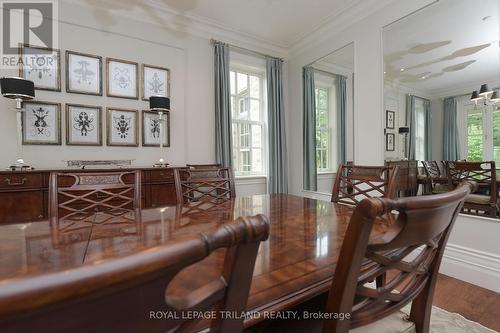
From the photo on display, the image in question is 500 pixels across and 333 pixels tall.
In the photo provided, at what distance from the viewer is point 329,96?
382 centimetres

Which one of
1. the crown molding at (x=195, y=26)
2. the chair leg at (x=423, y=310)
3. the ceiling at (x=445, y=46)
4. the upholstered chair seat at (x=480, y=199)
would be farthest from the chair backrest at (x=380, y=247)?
the crown molding at (x=195, y=26)

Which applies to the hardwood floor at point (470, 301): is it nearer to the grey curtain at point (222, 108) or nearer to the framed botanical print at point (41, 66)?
the grey curtain at point (222, 108)

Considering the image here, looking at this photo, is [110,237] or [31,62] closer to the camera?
[110,237]

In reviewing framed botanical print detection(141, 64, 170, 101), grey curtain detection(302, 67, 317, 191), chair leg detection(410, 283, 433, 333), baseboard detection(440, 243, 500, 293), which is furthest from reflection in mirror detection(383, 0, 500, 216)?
framed botanical print detection(141, 64, 170, 101)

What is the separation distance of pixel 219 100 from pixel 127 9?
149 centimetres

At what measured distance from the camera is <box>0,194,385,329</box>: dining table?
635 mm

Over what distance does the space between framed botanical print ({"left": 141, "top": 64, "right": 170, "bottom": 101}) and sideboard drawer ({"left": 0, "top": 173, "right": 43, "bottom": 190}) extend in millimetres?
1460

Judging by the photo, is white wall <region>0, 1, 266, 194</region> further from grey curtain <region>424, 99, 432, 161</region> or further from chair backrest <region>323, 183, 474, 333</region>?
chair backrest <region>323, 183, 474, 333</region>

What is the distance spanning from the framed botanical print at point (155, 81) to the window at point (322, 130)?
2260 millimetres

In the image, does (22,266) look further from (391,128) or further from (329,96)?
(329,96)

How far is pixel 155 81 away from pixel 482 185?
360cm

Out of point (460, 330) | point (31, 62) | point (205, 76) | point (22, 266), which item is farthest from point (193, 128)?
point (460, 330)

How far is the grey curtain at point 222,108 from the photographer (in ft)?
11.6

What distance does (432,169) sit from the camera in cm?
256
